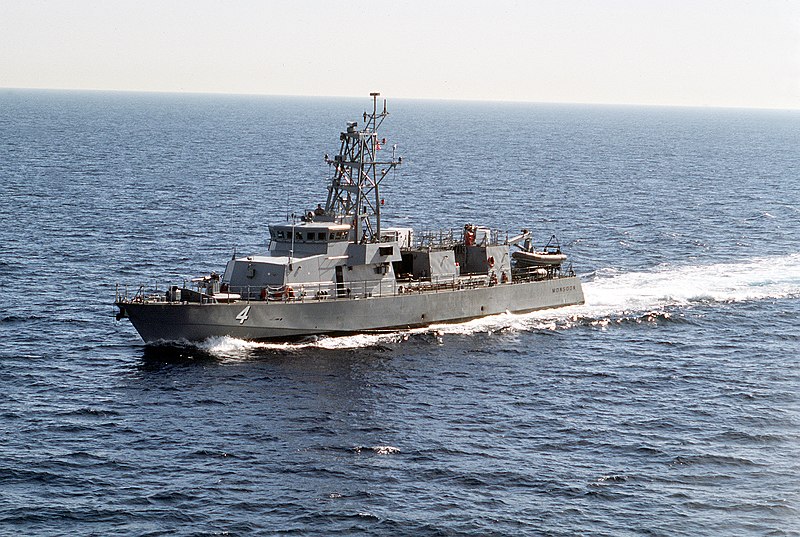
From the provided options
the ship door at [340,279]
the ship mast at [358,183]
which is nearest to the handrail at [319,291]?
the ship door at [340,279]

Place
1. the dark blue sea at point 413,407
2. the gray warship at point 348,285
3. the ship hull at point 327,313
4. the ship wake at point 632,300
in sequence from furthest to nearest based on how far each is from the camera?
the ship wake at point 632,300
the gray warship at point 348,285
the ship hull at point 327,313
the dark blue sea at point 413,407

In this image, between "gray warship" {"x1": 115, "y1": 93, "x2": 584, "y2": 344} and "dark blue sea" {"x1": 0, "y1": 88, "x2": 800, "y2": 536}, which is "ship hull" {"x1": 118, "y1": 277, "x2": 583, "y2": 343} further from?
"dark blue sea" {"x1": 0, "y1": 88, "x2": 800, "y2": 536}

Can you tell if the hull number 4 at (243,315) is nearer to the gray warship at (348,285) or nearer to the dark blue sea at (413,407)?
the gray warship at (348,285)

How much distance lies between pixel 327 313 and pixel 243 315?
520 centimetres

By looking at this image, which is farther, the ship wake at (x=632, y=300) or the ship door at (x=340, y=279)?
the ship door at (x=340, y=279)

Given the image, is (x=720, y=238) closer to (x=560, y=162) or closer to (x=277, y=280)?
(x=277, y=280)

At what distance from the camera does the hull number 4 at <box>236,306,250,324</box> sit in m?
61.4

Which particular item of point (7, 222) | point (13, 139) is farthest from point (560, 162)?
point (7, 222)

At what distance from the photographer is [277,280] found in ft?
209

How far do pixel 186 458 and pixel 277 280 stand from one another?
67.1ft

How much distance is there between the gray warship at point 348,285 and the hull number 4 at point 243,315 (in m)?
0.06

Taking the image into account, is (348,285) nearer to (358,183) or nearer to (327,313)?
(327,313)

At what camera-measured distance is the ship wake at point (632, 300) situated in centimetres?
6372

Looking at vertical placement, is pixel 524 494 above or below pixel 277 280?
below
